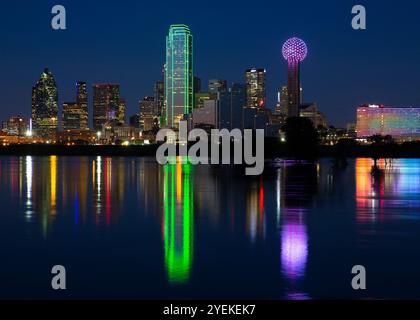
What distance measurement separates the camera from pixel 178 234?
2034 cm

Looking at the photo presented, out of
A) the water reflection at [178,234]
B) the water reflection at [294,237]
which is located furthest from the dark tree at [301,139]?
the water reflection at [178,234]

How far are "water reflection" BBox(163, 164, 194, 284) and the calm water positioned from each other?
0.03 m

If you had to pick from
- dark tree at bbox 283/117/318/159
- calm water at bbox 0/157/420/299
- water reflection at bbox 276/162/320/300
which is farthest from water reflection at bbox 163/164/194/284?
dark tree at bbox 283/117/318/159

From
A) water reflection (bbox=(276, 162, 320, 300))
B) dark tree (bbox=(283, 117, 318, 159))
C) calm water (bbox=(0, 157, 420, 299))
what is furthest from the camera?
dark tree (bbox=(283, 117, 318, 159))

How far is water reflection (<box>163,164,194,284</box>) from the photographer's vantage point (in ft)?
48.9

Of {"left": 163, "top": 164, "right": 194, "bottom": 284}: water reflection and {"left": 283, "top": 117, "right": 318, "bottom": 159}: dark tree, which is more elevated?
{"left": 283, "top": 117, "right": 318, "bottom": 159}: dark tree

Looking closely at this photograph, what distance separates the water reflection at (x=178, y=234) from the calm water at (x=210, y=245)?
1.3 inches

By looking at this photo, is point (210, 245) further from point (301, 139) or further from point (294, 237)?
point (301, 139)

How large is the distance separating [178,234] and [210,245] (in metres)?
2.20

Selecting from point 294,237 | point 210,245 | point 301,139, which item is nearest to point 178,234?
point 210,245

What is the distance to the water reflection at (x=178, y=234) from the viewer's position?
1491cm

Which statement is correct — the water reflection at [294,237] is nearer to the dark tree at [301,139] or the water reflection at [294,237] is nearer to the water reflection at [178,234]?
the water reflection at [178,234]

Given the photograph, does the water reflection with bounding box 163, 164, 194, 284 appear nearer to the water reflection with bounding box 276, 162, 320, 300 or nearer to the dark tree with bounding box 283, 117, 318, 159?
the water reflection with bounding box 276, 162, 320, 300
